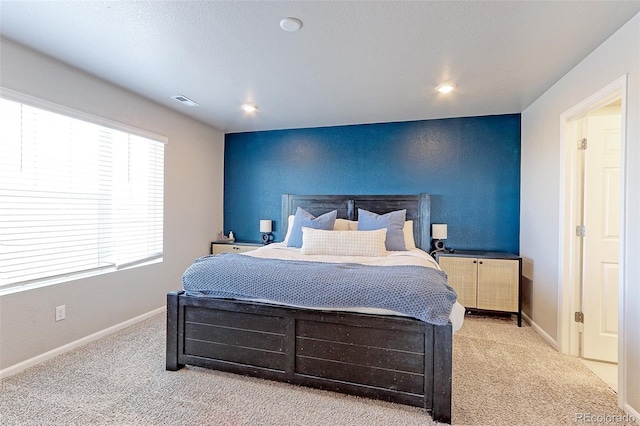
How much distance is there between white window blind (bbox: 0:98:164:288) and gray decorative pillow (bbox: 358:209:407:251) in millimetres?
2383

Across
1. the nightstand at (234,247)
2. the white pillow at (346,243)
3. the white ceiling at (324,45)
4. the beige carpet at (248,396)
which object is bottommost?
the beige carpet at (248,396)

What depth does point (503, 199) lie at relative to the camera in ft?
12.6

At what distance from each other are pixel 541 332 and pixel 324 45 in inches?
128

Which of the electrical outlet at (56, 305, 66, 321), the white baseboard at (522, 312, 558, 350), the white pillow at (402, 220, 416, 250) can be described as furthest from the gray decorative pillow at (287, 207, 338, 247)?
the white baseboard at (522, 312, 558, 350)

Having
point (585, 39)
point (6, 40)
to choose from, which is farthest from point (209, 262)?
point (585, 39)

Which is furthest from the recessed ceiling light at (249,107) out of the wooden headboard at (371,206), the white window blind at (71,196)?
the wooden headboard at (371,206)

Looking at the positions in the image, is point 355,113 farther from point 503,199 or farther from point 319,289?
point 319,289

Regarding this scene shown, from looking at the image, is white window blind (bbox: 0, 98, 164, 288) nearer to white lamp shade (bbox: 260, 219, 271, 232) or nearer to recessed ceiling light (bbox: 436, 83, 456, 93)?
white lamp shade (bbox: 260, 219, 271, 232)

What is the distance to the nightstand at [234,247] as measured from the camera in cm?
435

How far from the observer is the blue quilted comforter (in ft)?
5.96

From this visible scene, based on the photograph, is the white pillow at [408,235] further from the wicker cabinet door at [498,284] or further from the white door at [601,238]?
the white door at [601,238]

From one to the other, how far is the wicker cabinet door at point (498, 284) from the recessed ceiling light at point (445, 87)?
72.6 inches

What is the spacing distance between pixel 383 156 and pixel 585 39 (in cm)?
233

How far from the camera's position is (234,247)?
4.41 meters
